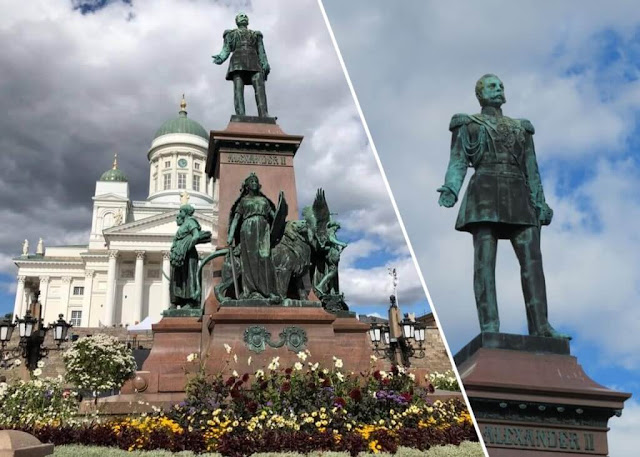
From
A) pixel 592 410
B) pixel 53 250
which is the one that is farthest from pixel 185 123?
pixel 592 410

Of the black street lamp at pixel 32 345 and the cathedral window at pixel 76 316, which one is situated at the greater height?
the cathedral window at pixel 76 316

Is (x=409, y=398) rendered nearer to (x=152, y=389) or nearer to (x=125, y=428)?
(x=125, y=428)

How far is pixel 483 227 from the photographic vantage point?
5828 millimetres

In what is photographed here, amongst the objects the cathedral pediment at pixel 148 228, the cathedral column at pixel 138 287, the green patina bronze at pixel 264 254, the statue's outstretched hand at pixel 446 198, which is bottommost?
the statue's outstretched hand at pixel 446 198

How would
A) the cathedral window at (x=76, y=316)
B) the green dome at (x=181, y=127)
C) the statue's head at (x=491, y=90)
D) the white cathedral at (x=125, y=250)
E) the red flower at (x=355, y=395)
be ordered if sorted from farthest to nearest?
the green dome at (x=181, y=127), the cathedral window at (x=76, y=316), the white cathedral at (x=125, y=250), the red flower at (x=355, y=395), the statue's head at (x=491, y=90)

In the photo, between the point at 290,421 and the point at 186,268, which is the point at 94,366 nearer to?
the point at 186,268

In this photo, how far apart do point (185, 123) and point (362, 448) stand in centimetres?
9290

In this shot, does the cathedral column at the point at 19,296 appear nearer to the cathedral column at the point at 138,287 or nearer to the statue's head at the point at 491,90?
the cathedral column at the point at 138,287

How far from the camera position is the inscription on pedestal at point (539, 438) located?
4848mm

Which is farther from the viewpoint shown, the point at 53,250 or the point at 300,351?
the point at 53,250

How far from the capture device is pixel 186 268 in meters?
10.9

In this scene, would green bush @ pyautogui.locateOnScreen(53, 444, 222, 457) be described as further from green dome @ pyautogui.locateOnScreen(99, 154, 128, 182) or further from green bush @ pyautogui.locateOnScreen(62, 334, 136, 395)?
green dome @ pyautogui.locateOnScreen(99, 154, 128, 182)

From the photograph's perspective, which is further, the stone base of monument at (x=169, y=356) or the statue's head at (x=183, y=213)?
the statue's head at (x=183, y=213)

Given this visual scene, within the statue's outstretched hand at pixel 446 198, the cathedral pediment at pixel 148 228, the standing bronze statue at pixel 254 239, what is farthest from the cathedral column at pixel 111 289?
the statue's outstretched hand at pixel 446 198
